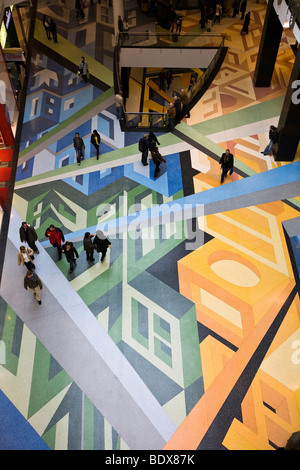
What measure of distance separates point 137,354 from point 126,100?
13.3 m

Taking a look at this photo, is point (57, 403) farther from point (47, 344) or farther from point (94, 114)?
point (94, 114)

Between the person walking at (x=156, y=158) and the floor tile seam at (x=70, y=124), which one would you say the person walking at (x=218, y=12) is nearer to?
the floor tile seam at (x=70, y=124)

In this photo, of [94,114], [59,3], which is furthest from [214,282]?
[59,3]

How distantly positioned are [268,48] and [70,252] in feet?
35.8

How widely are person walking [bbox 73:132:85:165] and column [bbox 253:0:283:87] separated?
7.60m

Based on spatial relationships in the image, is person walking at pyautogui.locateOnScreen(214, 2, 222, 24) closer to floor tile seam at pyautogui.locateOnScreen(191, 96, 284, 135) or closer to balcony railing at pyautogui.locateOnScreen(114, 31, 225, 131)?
balcony railing at pyautogui.locateOnScreen(114, 31, 225, 131)

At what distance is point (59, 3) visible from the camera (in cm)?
2188

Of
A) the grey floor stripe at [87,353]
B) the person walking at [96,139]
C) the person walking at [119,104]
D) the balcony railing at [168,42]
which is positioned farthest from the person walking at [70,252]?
the balcony railing at [168,42]

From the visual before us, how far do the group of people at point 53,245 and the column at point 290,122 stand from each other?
22.4ft

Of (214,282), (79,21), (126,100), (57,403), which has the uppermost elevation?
(79,21)

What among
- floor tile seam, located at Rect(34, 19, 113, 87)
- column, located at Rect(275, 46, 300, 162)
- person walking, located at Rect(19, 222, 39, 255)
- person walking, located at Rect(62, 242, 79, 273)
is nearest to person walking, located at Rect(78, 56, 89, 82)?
floor tile seam, located at Rect(34, 19, 113, 87)

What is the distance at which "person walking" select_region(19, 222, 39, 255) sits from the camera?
1119cm

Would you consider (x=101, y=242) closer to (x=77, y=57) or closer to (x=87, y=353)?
(x=87, y=353)
